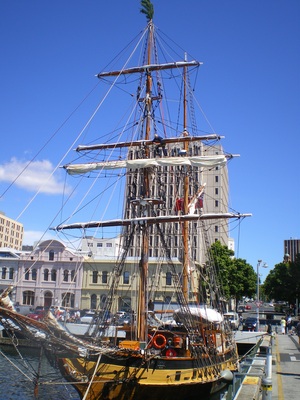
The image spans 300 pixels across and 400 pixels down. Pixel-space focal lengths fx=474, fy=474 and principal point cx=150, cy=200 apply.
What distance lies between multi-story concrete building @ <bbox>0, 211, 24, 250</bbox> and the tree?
8503cm

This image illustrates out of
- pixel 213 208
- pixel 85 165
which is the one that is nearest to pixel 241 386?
pixel 85 165

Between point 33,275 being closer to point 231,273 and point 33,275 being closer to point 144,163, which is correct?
point 231,273

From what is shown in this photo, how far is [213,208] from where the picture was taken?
3930 inches

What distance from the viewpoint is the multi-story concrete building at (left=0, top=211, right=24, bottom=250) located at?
14225 centimetres

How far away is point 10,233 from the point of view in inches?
5832

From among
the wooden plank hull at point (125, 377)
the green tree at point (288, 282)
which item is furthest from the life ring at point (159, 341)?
the green tree at point (288, 282)

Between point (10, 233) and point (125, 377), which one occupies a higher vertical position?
point (10, 233)

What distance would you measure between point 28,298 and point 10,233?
301ft

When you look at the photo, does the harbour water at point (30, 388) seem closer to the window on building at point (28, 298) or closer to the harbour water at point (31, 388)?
the harbour water at point (31, 388)

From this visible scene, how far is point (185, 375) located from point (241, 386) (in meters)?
7.28

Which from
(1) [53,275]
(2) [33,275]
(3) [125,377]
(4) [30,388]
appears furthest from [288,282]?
(3) [125,377]

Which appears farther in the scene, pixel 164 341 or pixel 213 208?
pixel 213 208

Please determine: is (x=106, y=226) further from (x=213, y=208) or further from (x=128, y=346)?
(x=213, y=208)

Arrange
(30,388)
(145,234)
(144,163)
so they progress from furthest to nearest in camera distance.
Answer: (144,163) → (145,234) → (30,388)
